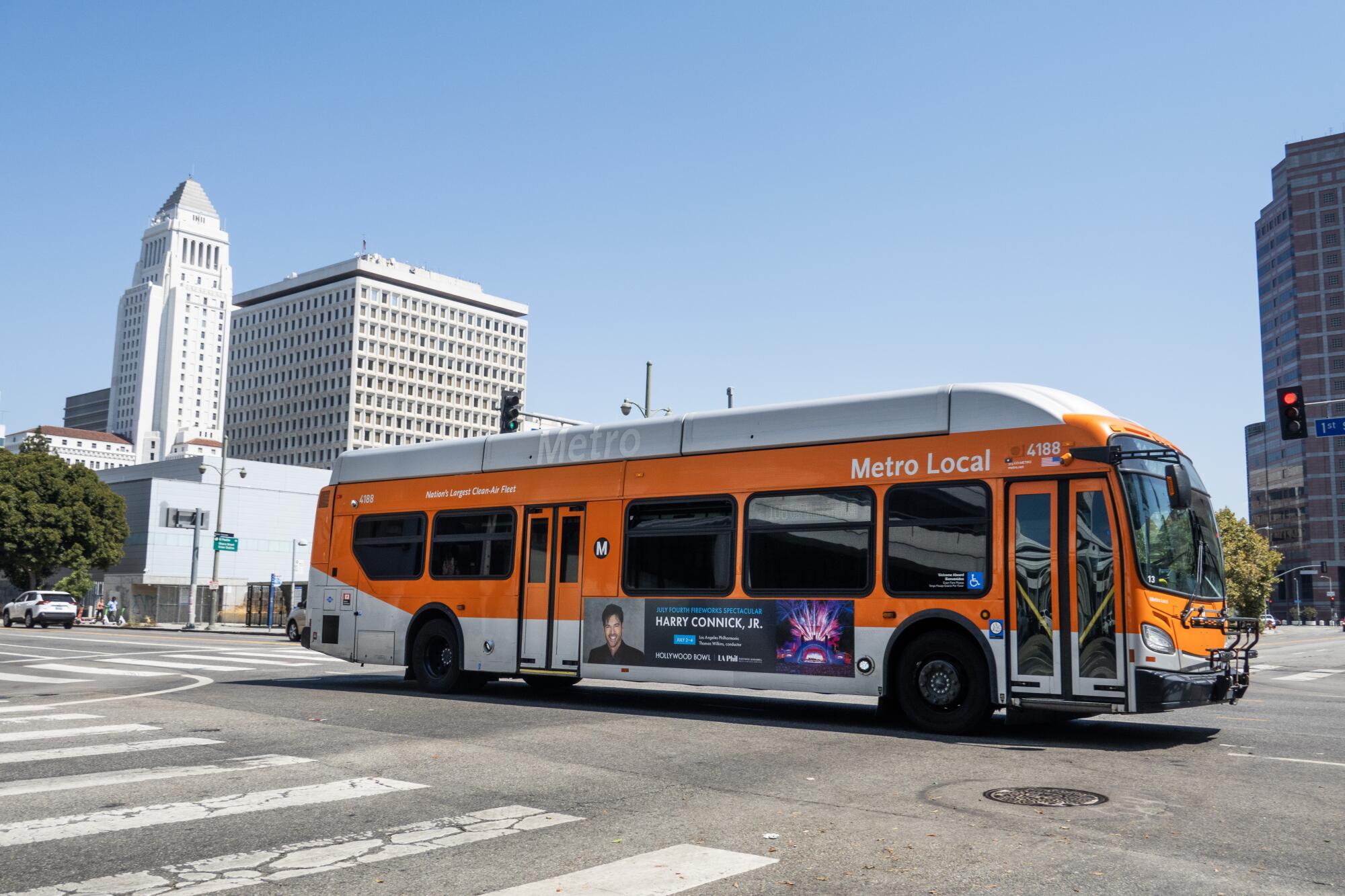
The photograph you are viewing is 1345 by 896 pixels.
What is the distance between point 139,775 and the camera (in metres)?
7.84

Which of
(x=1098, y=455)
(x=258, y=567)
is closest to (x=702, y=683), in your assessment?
(x=1098, y=455)

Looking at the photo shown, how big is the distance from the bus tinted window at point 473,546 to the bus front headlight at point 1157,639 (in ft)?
26.2

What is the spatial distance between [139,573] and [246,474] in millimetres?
11165

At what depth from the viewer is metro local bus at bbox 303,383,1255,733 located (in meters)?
10.3

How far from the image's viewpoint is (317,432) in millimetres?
171625

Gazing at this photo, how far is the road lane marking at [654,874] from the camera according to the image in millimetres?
4879

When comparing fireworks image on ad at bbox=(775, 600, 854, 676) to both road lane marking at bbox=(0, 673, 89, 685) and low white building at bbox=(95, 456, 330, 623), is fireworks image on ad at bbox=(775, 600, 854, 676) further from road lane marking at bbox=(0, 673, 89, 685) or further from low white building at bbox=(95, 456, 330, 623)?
low white building at bbox=(95, 456, 330, 623)

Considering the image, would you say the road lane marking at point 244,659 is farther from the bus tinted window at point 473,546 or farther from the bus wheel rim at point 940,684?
the bus wheel rim at point 940,684

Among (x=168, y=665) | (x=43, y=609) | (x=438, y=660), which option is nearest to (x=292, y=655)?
(x=168, y=665)

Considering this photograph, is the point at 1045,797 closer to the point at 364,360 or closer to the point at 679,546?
the point at 679,546

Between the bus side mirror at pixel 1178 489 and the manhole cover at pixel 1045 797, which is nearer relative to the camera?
the manhole cover at pixel 1045 797

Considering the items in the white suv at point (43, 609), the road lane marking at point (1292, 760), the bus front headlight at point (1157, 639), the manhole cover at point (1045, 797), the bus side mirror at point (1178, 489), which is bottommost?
the white suv at point (43, 609)

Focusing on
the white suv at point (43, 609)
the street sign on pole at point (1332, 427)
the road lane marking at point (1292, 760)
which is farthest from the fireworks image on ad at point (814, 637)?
the white suv at point (43, 609)

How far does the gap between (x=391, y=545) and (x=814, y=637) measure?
732 cm
